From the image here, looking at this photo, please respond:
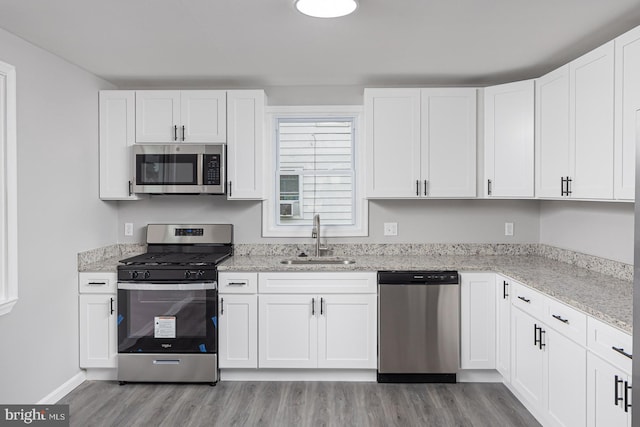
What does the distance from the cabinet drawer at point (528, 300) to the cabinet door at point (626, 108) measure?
695 millimetres

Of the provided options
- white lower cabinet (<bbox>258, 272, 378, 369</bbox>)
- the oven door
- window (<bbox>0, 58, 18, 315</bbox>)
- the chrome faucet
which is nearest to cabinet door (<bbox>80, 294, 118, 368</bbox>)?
the oven door

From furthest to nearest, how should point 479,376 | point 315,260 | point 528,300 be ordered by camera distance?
point 315,260, point 479,376, point 528,300

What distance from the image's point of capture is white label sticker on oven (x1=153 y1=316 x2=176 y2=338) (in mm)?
3125

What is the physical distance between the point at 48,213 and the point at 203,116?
1.31 meters

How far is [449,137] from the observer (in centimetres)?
340

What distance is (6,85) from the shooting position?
7.86 ft

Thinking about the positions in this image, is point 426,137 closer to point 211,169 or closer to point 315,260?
point 315,260

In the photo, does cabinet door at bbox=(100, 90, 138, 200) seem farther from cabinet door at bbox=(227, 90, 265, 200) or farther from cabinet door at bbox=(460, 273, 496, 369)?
cabinet door at bbox=(460, 273, 496, 369)

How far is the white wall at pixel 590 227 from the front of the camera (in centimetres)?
270

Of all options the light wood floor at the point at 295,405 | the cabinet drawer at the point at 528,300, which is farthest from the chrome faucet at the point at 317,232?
the cabinet drawer at the point at 528,300

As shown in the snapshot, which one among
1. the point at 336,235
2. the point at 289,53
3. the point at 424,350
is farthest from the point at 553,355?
the point at 289,53

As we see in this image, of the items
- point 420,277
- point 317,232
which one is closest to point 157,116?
point 317,232

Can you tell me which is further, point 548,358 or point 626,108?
point 548,358

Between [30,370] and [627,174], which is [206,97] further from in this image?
[627,174]
